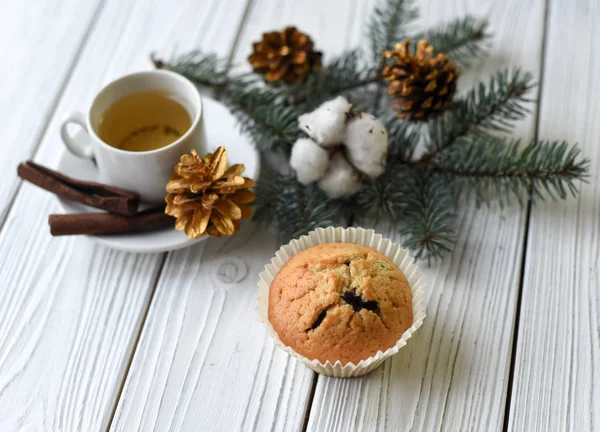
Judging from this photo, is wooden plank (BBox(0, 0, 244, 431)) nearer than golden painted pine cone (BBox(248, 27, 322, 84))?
Yes

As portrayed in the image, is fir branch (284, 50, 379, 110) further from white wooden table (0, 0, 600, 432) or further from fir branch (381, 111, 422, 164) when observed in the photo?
white wooden table (0, 0, 600, 432)

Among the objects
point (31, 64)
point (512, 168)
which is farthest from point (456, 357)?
point (31, 64)

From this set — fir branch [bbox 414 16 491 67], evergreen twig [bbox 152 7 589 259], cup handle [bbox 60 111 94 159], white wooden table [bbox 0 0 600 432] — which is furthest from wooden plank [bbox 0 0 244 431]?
fir branch [bbox 414 16 491 67]

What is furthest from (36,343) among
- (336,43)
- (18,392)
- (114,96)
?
(336,43)

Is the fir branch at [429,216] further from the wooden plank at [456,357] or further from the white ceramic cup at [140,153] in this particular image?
the white ceramic cup at [140,153]

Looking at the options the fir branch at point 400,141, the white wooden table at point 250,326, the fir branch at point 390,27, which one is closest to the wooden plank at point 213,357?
the white wooden table at point 250,326

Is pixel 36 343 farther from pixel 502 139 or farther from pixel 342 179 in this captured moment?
pixel 502 139
